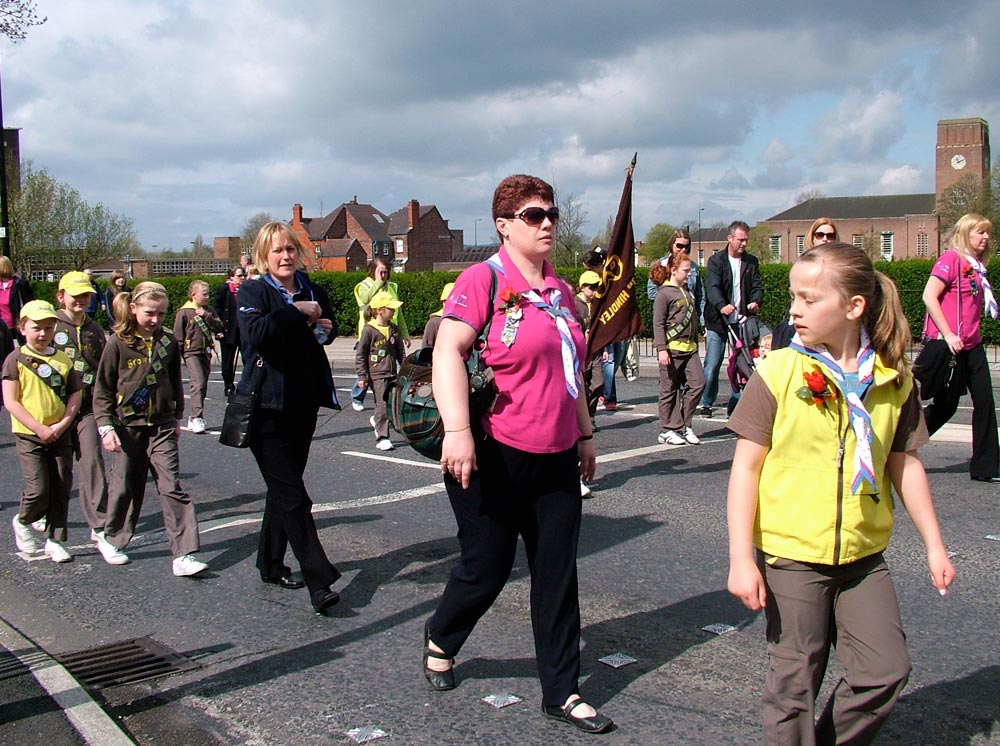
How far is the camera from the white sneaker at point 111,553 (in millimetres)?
6160

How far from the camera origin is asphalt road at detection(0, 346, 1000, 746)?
12.5ft

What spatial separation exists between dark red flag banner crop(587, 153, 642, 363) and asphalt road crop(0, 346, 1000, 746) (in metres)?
1.16

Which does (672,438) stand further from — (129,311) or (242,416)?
(242,416)

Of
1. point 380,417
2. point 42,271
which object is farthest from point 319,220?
point 380,417

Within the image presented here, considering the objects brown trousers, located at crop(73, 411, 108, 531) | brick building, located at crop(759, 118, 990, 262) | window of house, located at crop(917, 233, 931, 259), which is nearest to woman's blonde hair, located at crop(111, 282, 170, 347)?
brown trousers, located at crop(73, 411, 108, 531)

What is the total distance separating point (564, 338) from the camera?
377 centimetres

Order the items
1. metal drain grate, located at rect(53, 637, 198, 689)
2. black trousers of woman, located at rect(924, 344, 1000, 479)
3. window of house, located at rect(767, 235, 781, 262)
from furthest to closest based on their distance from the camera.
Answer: window of house, located at rect(767, 235, 781, 262), black trousers of woman, located at rect(924, 344, 1000, 479), metal drain grate, located at rect(53, 637, 198, 689)

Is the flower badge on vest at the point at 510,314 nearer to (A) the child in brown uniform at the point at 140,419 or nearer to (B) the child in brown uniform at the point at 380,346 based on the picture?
(A) the child in brown uniform at the point at 140,419

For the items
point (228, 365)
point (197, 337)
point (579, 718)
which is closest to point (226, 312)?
point (228, 365)

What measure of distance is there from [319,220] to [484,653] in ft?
349

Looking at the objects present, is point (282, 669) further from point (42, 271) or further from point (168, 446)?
point (42, 271)

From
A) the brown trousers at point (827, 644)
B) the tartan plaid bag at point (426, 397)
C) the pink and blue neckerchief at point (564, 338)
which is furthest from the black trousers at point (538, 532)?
the brown trousers at point (827, 644)

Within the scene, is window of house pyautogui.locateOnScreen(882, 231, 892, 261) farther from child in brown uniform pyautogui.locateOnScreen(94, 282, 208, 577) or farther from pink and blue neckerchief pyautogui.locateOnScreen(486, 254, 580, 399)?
pink and blue neckerchief pyautogui.locateOnScreen(486, 254, 580, 399)

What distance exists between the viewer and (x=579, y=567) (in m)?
5.80
